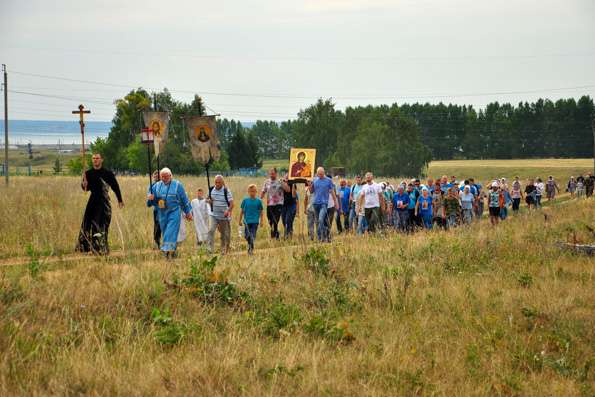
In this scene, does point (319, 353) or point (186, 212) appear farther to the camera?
point (186, 212)

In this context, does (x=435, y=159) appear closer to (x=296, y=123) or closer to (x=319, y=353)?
(x=296, y=123)

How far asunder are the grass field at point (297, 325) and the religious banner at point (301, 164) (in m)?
7.43

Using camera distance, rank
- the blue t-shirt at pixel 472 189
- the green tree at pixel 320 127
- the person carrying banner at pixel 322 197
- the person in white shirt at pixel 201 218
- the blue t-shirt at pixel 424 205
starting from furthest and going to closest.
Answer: the green tree at pixel 320 127 < the blue t-shirt at pixel 472 189 < the blue t-shirt at pixel 424 205 < the person carrying banner at pixel 322 197 < the person in white shirt at pixel 201 218

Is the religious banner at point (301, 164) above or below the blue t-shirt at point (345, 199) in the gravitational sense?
above

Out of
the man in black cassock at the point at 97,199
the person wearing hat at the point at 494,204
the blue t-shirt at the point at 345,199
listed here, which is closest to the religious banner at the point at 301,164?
the blue t-shirt at the point at 345,199

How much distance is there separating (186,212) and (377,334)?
5.02m

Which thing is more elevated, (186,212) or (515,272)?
(186,212)

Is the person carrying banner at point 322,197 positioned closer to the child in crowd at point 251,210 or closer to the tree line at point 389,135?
the child in crowd at point 251,210

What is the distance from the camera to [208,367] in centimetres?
798

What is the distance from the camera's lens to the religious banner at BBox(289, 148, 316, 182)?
21625 mm

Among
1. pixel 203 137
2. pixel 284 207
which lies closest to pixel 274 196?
pixel 284 207

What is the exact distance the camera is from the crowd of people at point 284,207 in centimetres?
1360

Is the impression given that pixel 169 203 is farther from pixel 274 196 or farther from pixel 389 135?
pixel 389 135

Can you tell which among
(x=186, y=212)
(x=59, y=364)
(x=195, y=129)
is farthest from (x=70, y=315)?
(x=195, y=129)
